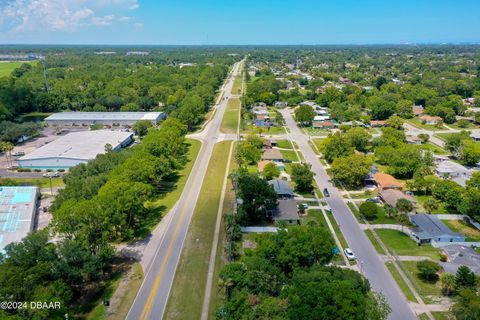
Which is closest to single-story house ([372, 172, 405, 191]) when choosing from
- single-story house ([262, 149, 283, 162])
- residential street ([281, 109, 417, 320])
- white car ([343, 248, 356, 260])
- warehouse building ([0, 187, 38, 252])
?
residential street ([281, 109, 417, 320])

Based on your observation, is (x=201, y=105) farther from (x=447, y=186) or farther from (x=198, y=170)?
(x=447, y=186)

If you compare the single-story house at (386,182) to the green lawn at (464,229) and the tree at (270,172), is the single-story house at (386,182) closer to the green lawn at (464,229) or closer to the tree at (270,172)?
the green lawn at (464,229)

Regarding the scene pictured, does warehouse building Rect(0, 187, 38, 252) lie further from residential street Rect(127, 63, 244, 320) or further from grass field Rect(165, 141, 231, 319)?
grass field Rect(165, 141, 231, 319)

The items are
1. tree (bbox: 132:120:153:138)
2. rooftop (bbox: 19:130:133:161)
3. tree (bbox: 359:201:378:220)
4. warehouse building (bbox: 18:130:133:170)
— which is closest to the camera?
tree (bbox: 359:201:378:220)

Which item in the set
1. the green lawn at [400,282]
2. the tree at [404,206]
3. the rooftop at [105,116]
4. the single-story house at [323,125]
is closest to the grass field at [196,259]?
the green lawn at [400,282]

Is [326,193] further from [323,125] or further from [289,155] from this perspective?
[323,125]

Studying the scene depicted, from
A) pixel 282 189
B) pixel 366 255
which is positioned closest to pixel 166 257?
pixel 282 189

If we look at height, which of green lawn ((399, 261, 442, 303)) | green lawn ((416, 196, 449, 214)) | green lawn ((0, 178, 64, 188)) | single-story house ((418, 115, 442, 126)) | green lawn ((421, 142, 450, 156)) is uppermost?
single-story house ((418, 115, 442, 126))

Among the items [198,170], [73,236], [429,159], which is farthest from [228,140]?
[73,236]
